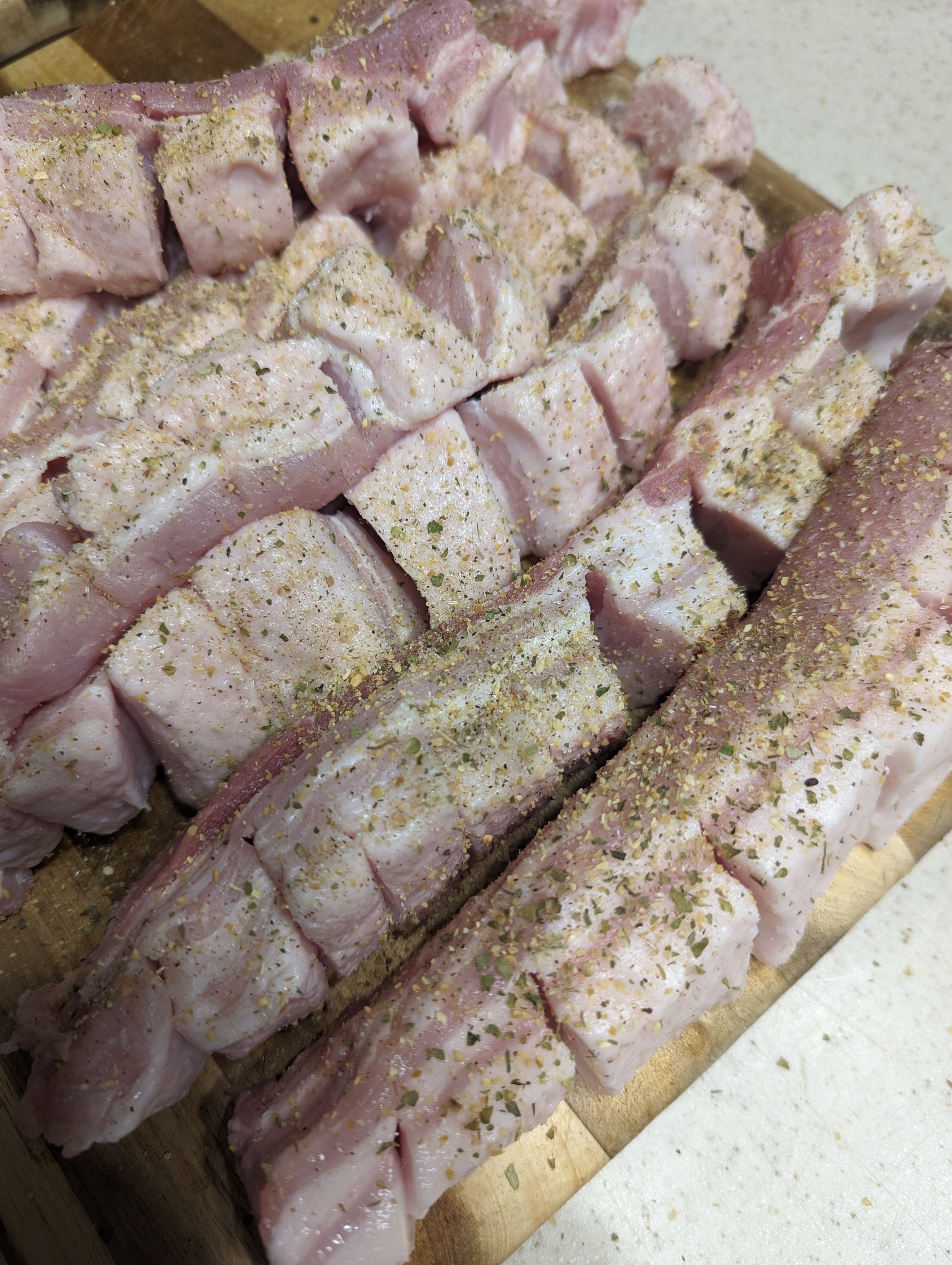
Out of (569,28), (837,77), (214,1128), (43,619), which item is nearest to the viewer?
(43,619)

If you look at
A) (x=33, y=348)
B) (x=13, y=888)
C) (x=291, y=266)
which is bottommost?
(x=13, y=888)

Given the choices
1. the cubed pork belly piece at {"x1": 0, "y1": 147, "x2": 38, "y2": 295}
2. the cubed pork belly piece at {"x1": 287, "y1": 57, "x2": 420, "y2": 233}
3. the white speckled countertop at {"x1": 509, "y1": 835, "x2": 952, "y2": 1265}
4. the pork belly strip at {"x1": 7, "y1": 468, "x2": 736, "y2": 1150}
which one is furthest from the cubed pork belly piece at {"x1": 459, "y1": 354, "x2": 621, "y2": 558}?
the white speckled countertop at {"x1": 509, "y1": 835, "x2": 952, "y2": 1265}

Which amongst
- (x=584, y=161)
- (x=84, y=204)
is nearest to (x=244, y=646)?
(x=84, y=204)

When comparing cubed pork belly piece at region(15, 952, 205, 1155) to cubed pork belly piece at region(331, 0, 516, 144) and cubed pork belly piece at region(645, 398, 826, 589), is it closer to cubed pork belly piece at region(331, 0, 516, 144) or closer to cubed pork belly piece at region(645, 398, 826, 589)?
cubed pork belly piece at region(645, 398, 826, 589)

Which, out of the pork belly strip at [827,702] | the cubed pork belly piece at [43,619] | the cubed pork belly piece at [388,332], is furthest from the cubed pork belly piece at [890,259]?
the cubed pork belly piece at [43,619]

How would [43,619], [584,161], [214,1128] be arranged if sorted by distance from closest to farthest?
[43,619] < [214,1128] < [584,161]

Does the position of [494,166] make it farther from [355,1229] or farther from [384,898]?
[355,1229]

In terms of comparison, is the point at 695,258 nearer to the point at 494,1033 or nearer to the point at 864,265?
the point at 864,265

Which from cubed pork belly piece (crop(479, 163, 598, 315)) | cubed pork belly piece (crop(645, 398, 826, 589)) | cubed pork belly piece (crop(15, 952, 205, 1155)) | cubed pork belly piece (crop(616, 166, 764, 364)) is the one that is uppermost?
cubed pork belly piece (crop(479, 163, 598, 315))
